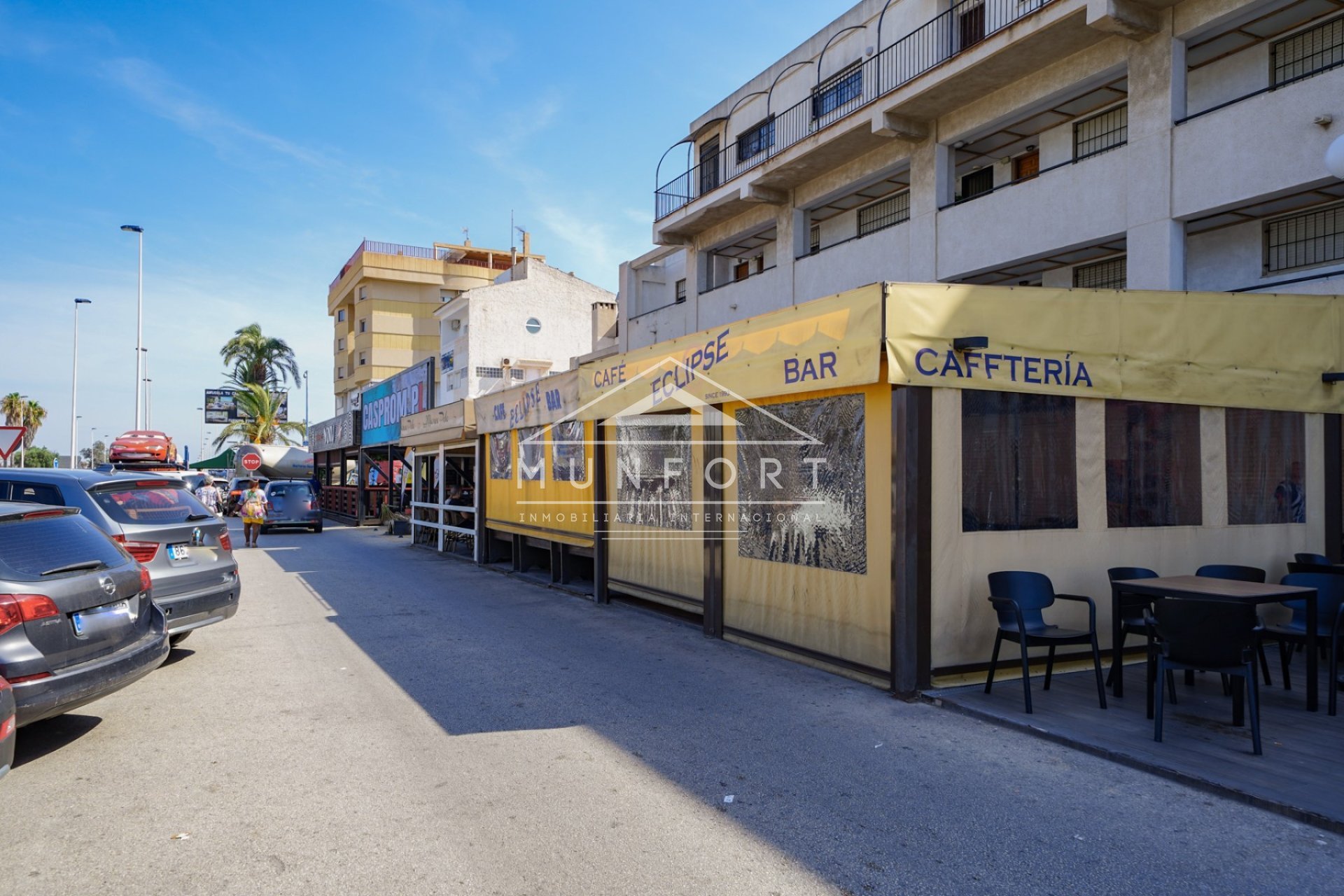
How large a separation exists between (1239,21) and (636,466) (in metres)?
11.1

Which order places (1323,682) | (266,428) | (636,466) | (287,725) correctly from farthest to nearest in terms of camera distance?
(266,428), (636,466), (1323,682), (287,725)

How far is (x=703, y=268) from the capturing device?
80.8 feet

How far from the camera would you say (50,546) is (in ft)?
17.2

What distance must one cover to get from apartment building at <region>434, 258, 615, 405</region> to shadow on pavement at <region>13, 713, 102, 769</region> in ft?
92.4

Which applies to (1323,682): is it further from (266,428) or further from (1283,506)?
(266,428)

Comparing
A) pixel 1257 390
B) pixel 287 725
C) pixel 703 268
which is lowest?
pixel 287 725

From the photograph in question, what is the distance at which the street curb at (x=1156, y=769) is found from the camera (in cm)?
426

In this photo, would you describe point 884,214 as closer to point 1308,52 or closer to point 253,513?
point 1308,52

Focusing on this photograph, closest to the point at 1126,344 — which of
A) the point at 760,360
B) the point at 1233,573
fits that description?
the point at 1233,573

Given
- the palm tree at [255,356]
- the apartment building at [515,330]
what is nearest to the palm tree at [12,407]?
the palm tree at [255,356]

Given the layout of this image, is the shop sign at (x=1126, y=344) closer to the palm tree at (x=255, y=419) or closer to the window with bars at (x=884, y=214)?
the window with bars at (x=884, y=214)

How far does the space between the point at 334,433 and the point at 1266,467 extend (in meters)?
33.1

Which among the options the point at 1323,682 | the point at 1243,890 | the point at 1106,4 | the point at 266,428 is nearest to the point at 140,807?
the point at 1243,890

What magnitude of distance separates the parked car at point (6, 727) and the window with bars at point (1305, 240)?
15495 millimetres
